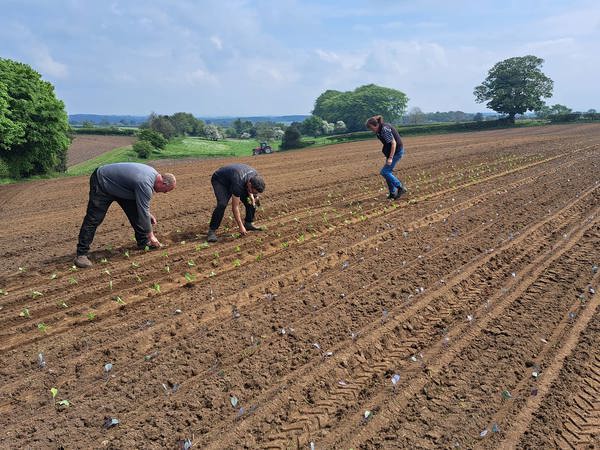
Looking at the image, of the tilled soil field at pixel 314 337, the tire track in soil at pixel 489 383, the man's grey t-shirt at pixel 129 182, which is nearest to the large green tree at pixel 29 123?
the tilled soil field at pixel 314 337

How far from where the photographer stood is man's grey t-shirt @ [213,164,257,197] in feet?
22.9

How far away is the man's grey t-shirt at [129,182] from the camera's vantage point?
20.9 ft

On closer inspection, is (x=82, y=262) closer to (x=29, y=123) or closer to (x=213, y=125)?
(x=29, y=123)

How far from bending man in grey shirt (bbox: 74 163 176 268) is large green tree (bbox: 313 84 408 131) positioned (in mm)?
78431

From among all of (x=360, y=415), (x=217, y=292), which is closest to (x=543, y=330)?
(x=360, y=415)

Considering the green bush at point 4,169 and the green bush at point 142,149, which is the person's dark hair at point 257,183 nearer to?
the green bush at point 4,169

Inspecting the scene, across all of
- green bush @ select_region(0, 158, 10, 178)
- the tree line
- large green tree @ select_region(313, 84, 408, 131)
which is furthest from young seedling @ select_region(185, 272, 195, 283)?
large green tree @ select_region(313, 84, 408, 131)

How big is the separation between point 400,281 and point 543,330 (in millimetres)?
1823

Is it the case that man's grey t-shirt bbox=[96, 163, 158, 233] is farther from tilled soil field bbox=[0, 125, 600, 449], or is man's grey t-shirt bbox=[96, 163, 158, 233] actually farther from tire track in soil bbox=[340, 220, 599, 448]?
tire track in soil bbox=[340, 220, 599, 448]

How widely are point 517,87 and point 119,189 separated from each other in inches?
2577

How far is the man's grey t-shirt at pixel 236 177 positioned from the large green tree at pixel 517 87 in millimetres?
59059

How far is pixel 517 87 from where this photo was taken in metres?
58.8

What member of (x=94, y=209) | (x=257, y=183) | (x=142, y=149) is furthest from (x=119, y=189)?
(x=142, y=149)

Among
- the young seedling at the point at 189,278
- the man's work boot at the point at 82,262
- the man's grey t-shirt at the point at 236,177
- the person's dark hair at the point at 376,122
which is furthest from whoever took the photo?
the person's dark hair at the point at 376,122
